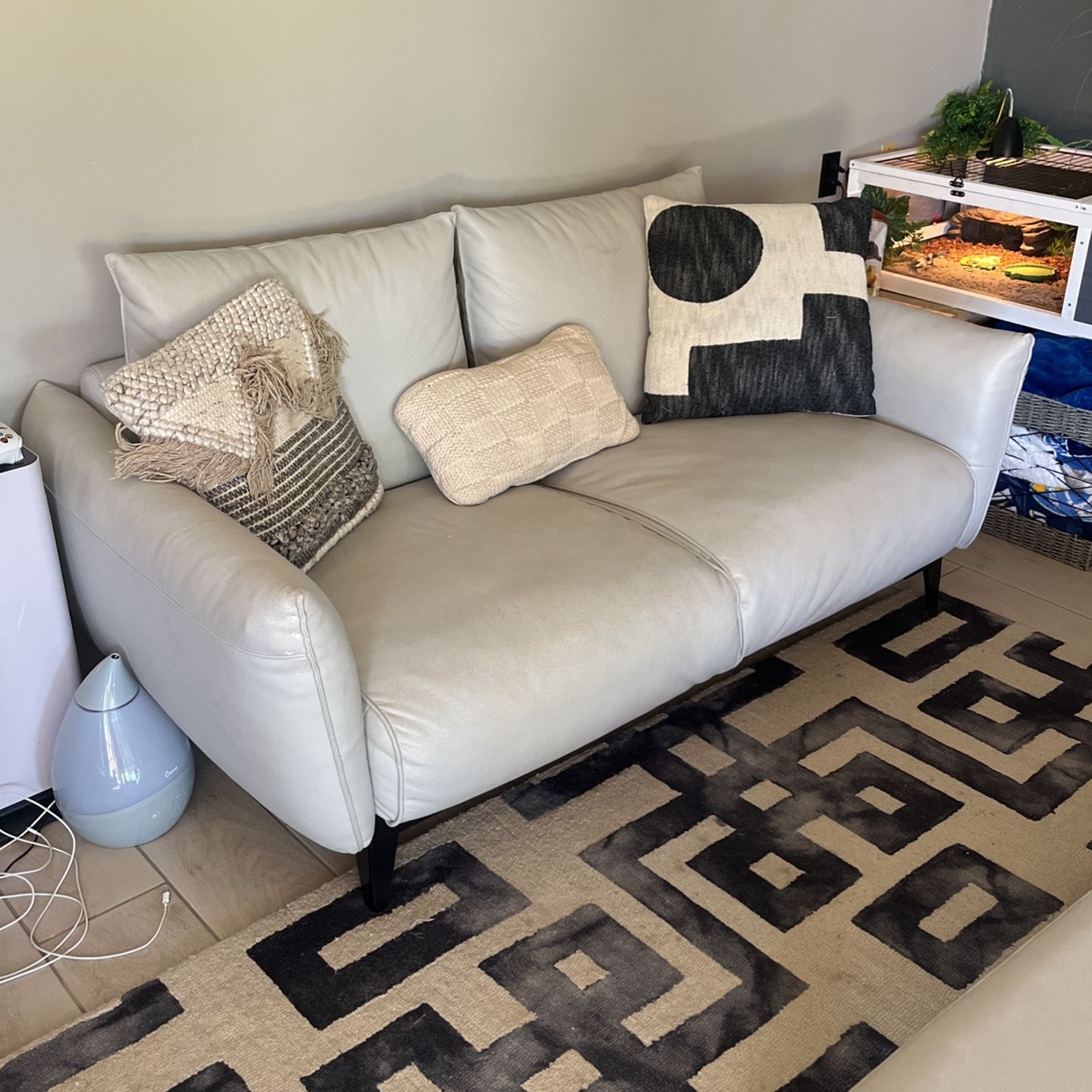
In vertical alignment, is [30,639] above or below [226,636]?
below

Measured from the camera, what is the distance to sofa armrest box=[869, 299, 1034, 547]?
2172 mm

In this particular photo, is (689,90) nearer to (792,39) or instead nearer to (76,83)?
(792,39)

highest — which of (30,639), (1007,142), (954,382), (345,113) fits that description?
(345,113)

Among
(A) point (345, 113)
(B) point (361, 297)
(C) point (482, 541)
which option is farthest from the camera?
(A) point (345, 113)

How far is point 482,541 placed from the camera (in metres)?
1.87

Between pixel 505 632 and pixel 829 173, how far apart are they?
1.95 metres

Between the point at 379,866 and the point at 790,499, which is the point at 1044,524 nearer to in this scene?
the point at 790,499

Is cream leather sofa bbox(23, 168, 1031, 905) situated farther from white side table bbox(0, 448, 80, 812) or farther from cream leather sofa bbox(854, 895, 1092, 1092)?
cream leather sofa bbox(854, 895, 1092, 1092)

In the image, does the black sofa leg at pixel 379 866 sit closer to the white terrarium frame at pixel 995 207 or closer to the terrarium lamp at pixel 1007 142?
the white terrarium frame at pixel 995 207

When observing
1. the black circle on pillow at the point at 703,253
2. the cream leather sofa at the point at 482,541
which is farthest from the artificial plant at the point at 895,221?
the black circle on pillow at the point at 703,253

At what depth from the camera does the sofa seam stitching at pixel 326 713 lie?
1.40 m

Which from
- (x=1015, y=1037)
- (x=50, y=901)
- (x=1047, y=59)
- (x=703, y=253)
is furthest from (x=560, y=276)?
(x=1047, y=59)

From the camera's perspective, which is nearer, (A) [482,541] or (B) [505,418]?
(A) [482,541]

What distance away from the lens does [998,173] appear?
2.78 m
